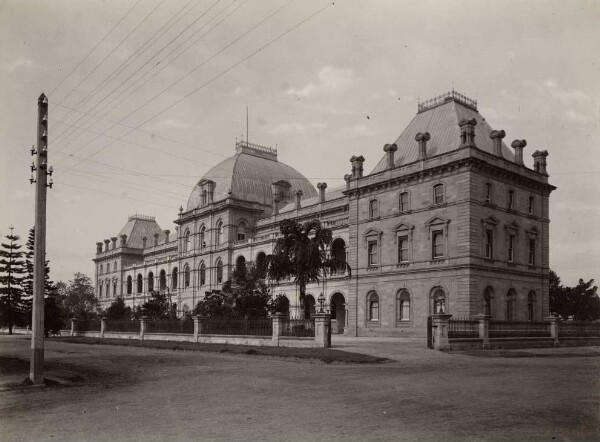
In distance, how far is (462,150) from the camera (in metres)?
37.9

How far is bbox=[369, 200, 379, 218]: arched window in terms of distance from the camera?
43969 mm

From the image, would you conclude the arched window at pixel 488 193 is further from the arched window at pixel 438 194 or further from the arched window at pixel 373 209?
the arched window at pixel 373 209

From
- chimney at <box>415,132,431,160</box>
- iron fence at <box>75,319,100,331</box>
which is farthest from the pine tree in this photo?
chimney at <box>415,132,431,160</box>

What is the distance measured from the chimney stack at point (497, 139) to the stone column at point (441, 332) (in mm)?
17428

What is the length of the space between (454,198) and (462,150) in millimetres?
3039

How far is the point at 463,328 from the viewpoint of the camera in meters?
28.6

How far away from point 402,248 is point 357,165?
7.78 m

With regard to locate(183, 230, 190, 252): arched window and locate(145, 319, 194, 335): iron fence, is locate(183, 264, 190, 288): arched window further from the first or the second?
locate(145, 319, 194, 335): iron fence

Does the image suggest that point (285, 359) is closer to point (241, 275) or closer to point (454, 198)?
point (241, 275)

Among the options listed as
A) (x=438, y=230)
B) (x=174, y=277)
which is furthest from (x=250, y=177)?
(x=438, y=230)

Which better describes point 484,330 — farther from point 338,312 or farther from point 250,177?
point 250,177

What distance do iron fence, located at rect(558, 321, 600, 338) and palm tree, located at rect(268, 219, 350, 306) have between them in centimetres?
1395

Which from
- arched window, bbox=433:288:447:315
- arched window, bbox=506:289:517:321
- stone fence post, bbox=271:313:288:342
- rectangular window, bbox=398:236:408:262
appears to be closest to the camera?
stone fence post, bbox=271:313:288:342

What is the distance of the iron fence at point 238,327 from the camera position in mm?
29809
